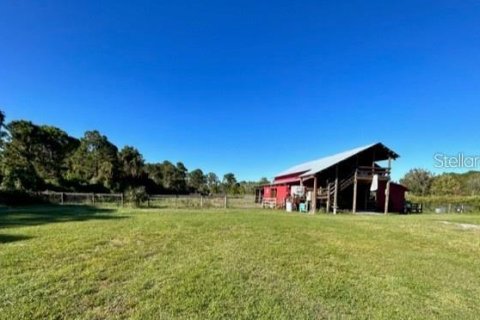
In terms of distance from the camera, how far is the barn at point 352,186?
2295 cm

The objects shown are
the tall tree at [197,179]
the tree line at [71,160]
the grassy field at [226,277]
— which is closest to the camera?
the grassy field at [226,277]

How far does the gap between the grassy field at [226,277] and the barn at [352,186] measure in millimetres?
14536

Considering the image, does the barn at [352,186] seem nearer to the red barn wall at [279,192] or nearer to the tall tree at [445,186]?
the red barn wall at [279,192]

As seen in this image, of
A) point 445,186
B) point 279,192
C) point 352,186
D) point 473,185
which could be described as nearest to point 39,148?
point 279,192

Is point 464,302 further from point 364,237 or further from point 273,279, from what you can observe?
point 364,237

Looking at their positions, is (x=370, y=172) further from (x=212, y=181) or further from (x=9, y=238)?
(x=212, y=181)

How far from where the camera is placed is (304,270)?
5484 millimetres

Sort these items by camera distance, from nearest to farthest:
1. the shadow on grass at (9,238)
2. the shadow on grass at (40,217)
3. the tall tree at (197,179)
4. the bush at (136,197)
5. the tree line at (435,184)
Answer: the shadow on grass at (9,238)
the shadow on grass at (40,217)
the bush at (136,197)
the tree line at (435,184)
the tall tree at (197,179)

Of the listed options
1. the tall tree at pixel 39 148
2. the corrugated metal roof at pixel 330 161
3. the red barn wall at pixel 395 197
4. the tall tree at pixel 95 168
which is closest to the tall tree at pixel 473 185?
the red barn wall at pixel 395 197

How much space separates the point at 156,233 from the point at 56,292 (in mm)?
4535

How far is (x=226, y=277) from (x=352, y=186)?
2275cm

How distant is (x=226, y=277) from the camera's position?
489 centimetres

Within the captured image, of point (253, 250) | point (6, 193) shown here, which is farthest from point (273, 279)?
point (6, 193)

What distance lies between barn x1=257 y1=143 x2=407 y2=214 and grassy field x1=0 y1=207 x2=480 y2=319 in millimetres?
14536
